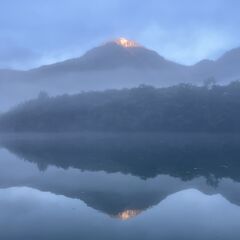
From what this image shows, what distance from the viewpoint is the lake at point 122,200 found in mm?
17875

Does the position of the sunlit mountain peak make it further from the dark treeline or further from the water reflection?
the dark treeline

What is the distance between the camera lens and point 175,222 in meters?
19.2

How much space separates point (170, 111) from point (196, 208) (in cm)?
8058

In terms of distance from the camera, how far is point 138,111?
106 meters

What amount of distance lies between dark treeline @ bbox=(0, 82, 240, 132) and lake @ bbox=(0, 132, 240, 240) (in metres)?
55.8

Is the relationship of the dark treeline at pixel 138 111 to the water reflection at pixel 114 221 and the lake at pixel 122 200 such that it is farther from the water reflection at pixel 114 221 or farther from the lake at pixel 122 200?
the water reflection at pixel 114 221

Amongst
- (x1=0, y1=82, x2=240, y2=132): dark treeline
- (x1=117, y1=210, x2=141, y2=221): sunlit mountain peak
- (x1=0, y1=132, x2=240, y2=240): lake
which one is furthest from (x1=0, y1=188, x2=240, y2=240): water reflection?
(x1=0, y1=82, x2=240, y2=132): dark treeline

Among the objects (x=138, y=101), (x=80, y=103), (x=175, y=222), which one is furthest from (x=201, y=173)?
(x=80, y=103)

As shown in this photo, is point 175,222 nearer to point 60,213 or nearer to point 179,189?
point 60,213

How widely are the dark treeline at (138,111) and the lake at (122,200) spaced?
55.8m

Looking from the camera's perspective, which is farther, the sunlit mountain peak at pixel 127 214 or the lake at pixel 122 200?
the sunlit mountain peak at pixel 127 214

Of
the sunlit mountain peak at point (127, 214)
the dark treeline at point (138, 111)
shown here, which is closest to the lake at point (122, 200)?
the sunlit mountain peak at point (127, 214)

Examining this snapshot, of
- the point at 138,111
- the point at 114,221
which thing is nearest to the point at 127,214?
the point at 114,221

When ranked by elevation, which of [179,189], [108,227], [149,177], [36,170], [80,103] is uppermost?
[80,103]
